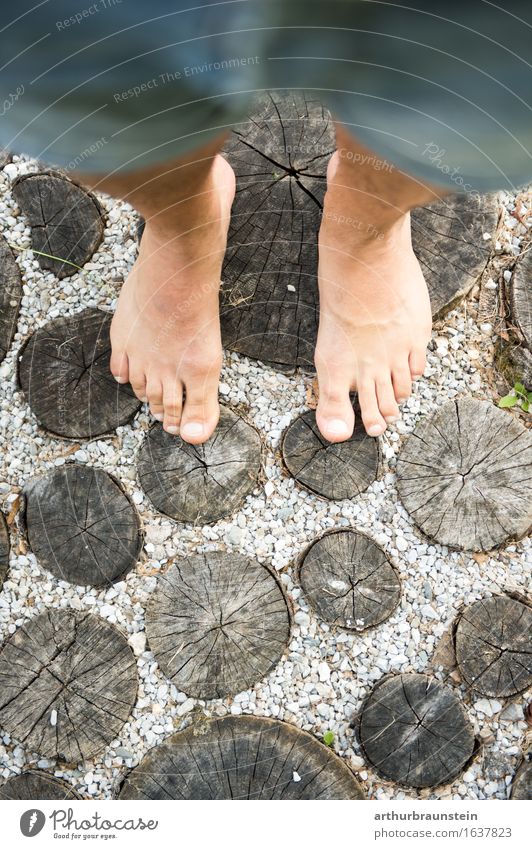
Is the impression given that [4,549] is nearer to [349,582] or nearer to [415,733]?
[349,582]

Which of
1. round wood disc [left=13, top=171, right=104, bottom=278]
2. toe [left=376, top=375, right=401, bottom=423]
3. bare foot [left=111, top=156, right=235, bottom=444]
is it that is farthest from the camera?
round wood disc [left=13, top=171, right=104, bottom=278]

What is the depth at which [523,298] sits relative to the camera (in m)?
1.38

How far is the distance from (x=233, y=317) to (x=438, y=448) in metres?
0.45

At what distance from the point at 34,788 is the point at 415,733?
67cm

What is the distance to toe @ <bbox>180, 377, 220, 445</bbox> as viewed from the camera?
1314mm

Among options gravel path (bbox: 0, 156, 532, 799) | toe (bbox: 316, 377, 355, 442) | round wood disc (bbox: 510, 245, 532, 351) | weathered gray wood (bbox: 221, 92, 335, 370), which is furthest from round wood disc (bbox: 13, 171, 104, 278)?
round wood disc (bbox: 510, 245, 532, 351)

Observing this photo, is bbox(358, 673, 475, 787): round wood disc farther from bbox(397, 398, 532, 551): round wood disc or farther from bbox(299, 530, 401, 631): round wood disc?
bbox(397, 398, 532, 551): round wood disc

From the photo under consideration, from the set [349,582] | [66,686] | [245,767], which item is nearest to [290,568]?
[349,582]

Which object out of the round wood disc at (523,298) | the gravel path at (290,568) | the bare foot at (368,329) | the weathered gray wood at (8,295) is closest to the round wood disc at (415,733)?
the gravel path at (290,568)

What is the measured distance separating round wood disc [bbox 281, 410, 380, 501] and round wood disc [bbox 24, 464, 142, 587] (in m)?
0.32

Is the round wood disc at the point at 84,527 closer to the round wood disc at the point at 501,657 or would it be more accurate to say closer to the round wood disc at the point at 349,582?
the round wood disc at the point at 349,582

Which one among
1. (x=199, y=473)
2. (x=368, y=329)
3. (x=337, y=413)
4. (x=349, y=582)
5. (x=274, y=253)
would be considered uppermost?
(x=274, y=253)

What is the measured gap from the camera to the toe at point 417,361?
4.37ft

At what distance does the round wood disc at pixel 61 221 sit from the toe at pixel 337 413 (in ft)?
1.82
